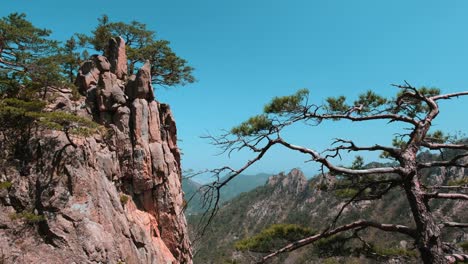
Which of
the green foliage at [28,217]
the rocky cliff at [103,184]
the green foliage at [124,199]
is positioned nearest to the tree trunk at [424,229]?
the rocky cliff at [103,184]

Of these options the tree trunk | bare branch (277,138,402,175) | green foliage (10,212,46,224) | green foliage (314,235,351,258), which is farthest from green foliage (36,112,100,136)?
the tree trunk

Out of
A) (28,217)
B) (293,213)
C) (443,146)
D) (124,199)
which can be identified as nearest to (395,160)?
(443,146)

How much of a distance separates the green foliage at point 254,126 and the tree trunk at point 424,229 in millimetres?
2266

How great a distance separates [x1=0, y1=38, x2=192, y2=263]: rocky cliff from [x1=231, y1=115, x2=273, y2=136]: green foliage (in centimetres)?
1104

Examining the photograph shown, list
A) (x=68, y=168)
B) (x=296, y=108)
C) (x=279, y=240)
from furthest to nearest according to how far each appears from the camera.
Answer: (x=68, y=168), (x=279, y=240), (x=296, y=108)

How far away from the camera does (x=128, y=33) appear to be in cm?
2703

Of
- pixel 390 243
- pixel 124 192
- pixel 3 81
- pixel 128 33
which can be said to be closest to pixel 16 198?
pixel 3 81

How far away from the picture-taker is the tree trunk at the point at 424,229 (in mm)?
4332

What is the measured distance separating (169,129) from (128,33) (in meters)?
8.92

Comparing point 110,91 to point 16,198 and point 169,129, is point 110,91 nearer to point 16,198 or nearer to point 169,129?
point 169,129

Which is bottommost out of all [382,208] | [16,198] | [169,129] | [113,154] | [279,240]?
[279,240]

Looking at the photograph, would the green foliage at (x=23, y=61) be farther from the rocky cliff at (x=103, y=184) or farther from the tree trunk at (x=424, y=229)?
the tree trunk at (x=424, y=229)

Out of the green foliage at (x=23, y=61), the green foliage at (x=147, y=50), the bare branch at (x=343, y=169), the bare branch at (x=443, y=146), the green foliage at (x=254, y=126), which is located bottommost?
the bare branch at (x=343, y=169)

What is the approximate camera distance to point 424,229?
4473 mm
